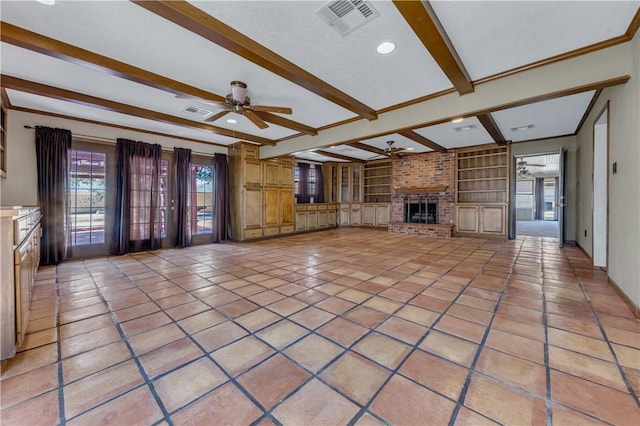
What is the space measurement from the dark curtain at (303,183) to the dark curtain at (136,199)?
4477 millimetres

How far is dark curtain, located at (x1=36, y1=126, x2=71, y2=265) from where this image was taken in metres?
4.20

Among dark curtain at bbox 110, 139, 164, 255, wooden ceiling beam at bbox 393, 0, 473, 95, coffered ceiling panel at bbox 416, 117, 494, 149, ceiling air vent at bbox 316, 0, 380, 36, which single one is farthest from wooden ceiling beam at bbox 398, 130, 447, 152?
dark curtain at bbox 110, 139, 164, 255

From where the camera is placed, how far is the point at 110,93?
3619 mm

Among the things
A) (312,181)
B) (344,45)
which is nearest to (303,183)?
(312,181)

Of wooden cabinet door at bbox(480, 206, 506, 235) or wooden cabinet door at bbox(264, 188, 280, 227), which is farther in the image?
wooden cabinet door at bbox(264, 188, 280, 227)

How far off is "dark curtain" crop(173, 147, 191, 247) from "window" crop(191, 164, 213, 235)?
27cm

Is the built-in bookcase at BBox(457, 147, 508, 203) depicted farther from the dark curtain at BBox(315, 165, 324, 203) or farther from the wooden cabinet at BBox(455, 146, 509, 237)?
the dark curtain at BBox(315, 165, 324, 203)

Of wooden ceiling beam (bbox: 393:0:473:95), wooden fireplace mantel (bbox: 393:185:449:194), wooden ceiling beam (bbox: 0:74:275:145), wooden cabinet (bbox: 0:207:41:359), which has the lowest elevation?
wooden cabinet (bbox: 0:207:41:359)

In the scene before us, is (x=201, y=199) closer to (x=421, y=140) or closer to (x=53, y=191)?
(x=53, y=191)

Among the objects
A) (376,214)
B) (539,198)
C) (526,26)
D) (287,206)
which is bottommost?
(376,214)

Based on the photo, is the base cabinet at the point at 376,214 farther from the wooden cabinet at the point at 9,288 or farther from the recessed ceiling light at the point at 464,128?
the wooden cabinet at the point at 9,288

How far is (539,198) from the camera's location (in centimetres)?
1434

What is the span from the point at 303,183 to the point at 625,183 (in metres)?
7.58

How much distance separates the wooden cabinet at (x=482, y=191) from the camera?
688 cm
